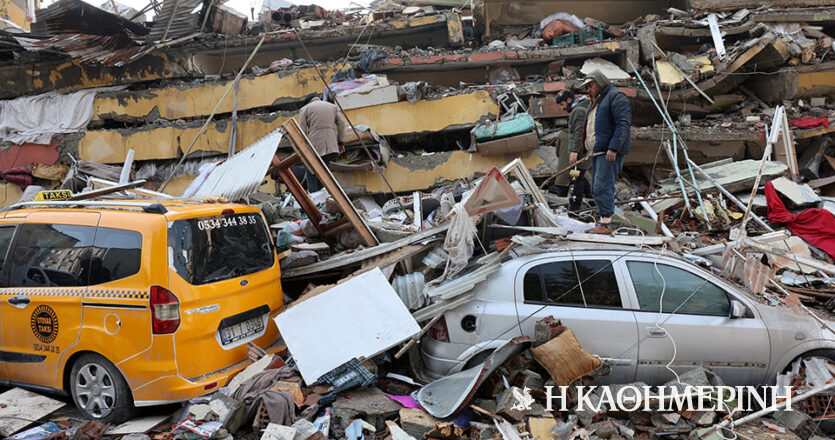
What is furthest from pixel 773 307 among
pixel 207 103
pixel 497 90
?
pixel 207 103

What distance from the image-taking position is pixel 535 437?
404 centimetres

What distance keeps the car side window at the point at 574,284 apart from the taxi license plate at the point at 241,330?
7.78 ft

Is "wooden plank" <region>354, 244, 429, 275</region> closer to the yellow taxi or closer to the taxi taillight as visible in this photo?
the yellow taxi

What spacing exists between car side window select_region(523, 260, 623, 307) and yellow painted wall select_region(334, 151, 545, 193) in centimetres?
571

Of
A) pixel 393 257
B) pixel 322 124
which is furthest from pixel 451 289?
pixel 322 124

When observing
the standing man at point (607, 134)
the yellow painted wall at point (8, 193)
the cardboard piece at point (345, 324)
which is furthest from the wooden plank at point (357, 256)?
the yellow painted wall at point (8, 193)

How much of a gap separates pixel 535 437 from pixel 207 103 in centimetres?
1021

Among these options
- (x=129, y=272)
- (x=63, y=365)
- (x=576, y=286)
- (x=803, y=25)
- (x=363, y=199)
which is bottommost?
(x=363, y=199)

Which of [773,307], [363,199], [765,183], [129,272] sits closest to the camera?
[129,272]

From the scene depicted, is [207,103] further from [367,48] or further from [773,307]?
[773,307]

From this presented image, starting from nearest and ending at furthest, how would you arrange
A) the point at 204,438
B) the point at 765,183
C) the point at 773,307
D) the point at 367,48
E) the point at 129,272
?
1. the point at 204,438
2. the point at 129,272
3. the point at 773,307
4. the point at 765,183
5. the point at 367,48

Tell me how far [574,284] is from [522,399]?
1119 mm

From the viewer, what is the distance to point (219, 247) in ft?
15.3

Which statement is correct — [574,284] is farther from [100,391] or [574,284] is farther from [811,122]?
[811,122]
